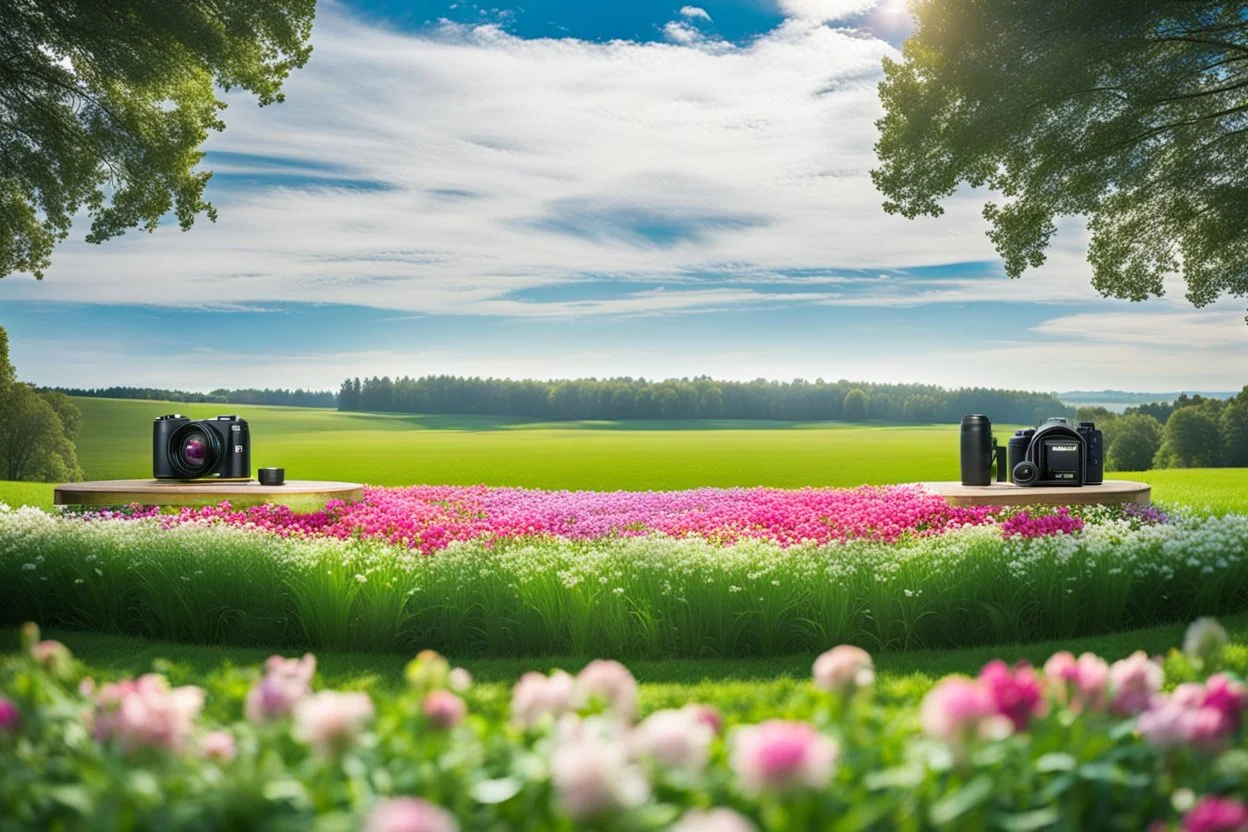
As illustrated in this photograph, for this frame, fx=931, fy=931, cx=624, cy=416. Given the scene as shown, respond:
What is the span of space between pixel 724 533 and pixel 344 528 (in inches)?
161

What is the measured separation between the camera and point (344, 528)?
10.1 metres

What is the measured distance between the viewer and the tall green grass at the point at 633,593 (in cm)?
677

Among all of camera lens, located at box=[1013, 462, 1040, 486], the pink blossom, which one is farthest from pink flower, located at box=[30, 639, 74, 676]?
camera lens, located at box=[1013, 462, 1040, 486]

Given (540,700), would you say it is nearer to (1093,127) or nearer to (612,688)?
(612,688)

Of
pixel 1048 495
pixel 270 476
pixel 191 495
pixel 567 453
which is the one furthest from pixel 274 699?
pixel 567 453

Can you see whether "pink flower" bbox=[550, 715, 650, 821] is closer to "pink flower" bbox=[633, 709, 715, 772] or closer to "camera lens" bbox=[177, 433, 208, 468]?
"pink flower" bbox=[633, 709, 715, 772]

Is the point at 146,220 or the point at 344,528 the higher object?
the point at 146,220

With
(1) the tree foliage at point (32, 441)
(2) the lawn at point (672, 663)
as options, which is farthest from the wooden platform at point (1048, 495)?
(1) the tree foliage at point (32, 441)

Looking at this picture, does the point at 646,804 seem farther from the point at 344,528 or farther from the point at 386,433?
the point at 386,433

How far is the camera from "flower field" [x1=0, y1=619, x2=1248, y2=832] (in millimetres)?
2062

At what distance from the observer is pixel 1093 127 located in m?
11.8

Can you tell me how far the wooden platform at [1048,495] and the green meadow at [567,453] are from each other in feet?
10.4

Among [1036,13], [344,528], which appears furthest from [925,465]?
[344,528]

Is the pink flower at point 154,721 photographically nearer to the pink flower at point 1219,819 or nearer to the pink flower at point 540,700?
the pink flower at point 540,700
